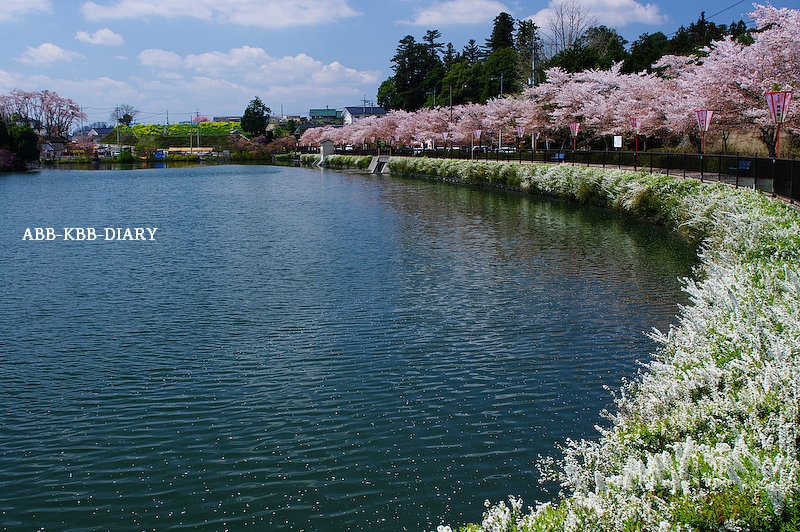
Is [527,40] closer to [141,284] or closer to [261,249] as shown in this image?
[261,249]

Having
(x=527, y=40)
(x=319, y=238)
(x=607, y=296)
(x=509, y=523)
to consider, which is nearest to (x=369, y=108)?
(x=527, y=40)

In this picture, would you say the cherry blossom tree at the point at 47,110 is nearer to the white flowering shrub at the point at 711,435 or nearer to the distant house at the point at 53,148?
the distant house at the point at 53,148

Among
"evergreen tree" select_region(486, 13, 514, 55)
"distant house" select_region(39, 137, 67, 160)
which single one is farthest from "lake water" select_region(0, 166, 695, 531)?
"distant house" select_region(39, 137, 67, 160)

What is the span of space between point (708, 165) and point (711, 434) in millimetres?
23478

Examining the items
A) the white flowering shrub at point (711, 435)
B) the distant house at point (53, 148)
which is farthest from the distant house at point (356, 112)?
the white flowering shrub at point (711, 435)

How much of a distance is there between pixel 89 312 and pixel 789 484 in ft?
42.7

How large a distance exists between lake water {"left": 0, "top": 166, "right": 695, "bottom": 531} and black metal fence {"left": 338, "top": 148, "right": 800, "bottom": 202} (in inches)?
118

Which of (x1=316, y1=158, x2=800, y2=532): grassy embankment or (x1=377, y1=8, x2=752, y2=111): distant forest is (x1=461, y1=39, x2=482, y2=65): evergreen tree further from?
(x1=316, y1=158, x2=800, y2=532): grassy embankment

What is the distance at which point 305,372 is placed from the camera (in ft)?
33.7

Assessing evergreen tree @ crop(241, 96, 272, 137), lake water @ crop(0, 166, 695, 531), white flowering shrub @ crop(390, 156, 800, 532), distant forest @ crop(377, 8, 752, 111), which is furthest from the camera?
evergreen tree @ crop(241, 96, 272, 137)

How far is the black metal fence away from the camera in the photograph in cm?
1884

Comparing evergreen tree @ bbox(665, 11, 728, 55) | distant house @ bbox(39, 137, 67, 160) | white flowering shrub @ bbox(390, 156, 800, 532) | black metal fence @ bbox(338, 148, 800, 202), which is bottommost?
white flowering shrub @ bbox(390, 156, 800, 532)

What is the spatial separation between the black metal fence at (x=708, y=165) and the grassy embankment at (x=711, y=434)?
6296 millimetres

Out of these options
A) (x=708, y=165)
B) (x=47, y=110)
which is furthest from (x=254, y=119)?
(x=708, y=165)
